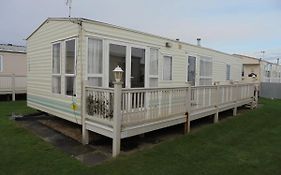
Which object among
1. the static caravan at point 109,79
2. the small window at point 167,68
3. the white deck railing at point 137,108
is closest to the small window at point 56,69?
the static caravan at point 109,79

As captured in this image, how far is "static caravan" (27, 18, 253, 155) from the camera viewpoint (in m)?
4.75

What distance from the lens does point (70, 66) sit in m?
5.83

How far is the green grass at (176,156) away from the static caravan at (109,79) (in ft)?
1.78

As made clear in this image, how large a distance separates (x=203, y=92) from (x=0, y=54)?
38.3 ft

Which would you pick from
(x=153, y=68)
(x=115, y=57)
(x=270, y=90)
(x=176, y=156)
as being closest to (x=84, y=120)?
(x=115, y=57)

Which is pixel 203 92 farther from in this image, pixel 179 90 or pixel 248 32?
pixel 248 32

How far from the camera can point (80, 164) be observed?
4.10m

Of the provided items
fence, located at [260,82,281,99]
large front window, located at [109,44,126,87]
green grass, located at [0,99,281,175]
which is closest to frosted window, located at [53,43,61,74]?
large front window, located at [109,44,126,87]

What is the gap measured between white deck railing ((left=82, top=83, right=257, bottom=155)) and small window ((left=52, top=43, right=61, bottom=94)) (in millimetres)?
1520

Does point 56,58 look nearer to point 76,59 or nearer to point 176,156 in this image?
point 76,59

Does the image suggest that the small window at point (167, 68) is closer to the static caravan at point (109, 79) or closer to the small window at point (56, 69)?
the static caravan at point (109, 79)

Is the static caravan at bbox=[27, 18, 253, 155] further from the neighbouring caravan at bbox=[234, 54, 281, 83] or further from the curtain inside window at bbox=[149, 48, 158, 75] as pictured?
the neighbouring caravan at bbox=[234, 54, 281, 83]

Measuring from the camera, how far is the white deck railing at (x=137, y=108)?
446 centimetres

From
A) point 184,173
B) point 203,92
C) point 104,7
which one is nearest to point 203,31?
point 104,7
